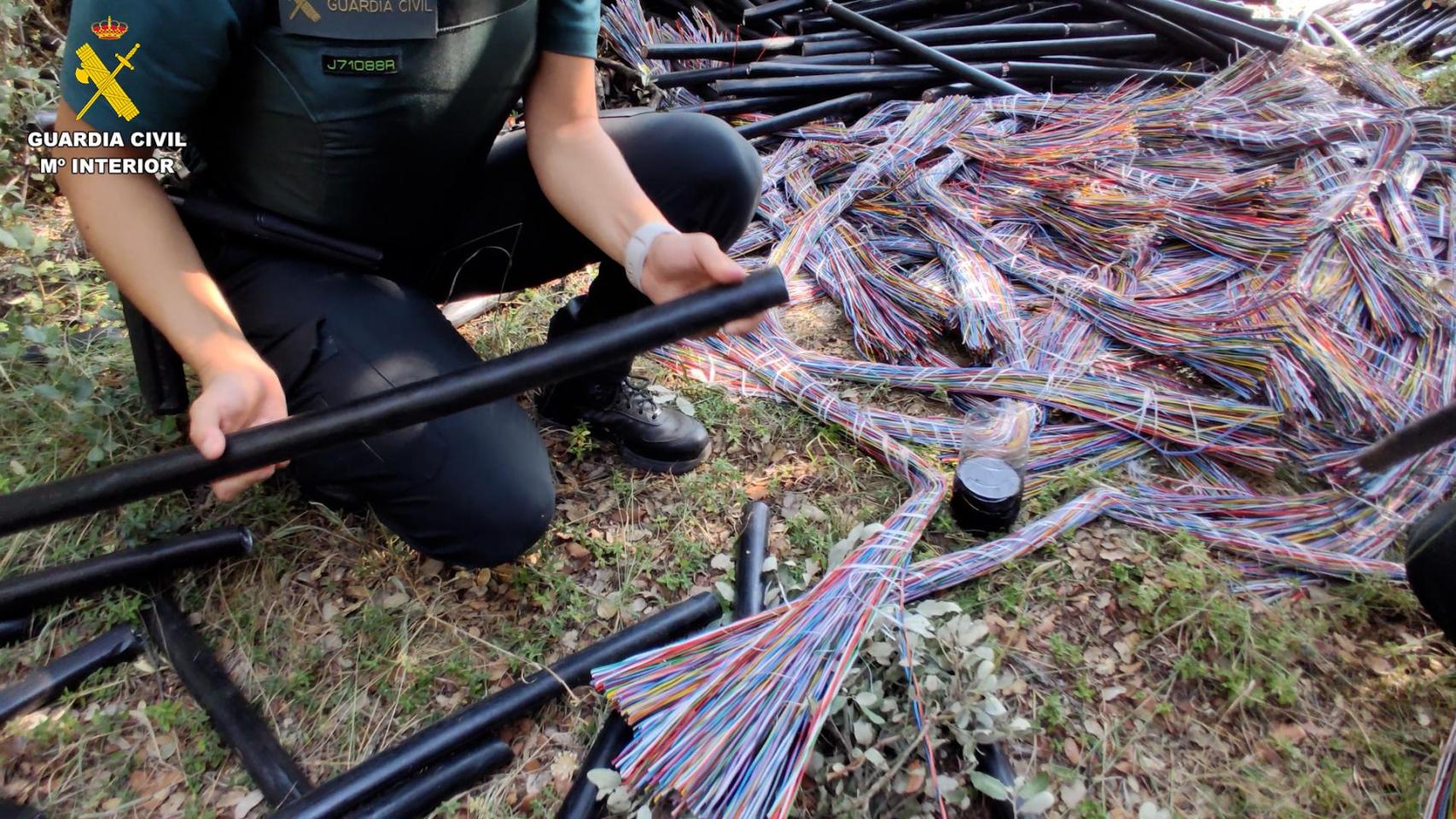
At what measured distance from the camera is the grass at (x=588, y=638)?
1661mm

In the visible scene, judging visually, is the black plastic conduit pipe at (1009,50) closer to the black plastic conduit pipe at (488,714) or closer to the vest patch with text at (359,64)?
the vest patch with text at (359,64)

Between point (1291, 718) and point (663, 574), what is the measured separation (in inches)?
56.5

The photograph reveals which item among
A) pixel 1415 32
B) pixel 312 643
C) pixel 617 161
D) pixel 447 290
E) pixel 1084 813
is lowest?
pixel 312 643

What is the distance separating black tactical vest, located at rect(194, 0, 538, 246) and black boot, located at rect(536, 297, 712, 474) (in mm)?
653

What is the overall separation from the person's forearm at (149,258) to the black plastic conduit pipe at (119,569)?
24.5 inches

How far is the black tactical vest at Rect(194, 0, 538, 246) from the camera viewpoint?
1.50 meters

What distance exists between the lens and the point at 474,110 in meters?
1.74

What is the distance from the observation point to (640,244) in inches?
70.0

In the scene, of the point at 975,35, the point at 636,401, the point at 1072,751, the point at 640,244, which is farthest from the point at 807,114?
→ the point at 1072,751

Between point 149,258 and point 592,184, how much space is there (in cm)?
87

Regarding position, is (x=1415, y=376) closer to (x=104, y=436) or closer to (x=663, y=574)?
(x=663, y=574)

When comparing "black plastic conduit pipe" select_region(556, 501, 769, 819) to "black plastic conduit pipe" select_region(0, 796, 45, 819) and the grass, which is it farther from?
"black plastic conduit pipe" select_region(0, 796, 45, 819)

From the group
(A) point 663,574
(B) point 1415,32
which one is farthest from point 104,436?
(B) point 1415,32

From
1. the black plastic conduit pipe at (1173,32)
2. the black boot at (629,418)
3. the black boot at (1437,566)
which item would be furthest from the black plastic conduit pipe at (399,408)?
the black plastic conduit pipe at (1173,32)
